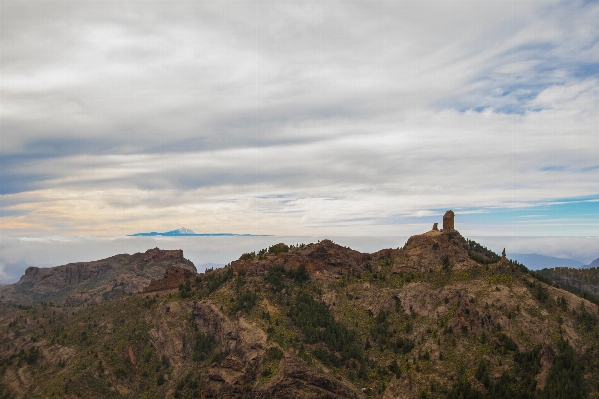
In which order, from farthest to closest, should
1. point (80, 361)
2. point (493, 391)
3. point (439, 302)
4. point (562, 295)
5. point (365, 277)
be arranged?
1. point (365, 277)
2. point (80, 361)
3. point (439, 302)
4. point (562, 295)
5. point (493, 391)

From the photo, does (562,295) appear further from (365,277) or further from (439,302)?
(365,277)

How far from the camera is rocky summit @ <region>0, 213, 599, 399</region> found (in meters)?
137

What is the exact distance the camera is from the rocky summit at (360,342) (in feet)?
450

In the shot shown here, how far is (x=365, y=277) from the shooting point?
194 m

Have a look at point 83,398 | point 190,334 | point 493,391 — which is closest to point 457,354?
point 493,391

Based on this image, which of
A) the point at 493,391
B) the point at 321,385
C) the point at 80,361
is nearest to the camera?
the point at 493,391

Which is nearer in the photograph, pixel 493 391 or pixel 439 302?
pixel 493 391

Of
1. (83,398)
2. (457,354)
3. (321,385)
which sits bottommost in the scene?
(83,398)

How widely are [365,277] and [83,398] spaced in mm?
107244

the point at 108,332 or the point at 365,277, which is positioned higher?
the point at 365,277

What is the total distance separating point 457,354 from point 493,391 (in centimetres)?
1638

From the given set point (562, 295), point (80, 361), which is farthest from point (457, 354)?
point (80, 361)

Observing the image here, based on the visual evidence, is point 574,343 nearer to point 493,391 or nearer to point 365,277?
point 493,391

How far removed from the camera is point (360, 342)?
6535 inches
